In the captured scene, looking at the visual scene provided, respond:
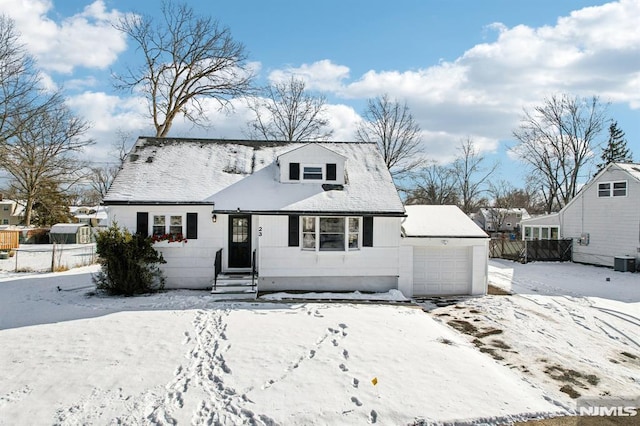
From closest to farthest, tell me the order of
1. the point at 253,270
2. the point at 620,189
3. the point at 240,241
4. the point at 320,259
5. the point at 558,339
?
the point at 558,339, the point at 253,270, the point at 320,259, the point at 240,241, the point at 620,189

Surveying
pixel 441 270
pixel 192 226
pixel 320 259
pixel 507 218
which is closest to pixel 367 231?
pixel 320 259

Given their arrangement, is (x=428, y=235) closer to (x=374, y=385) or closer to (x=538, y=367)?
(x=538, y=367)

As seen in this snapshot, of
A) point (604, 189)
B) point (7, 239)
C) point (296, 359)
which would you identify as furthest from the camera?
point (7, 239)

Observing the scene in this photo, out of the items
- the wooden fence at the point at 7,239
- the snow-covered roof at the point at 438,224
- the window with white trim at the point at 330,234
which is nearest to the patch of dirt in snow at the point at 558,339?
the snow-covered roof at the point at 438,224

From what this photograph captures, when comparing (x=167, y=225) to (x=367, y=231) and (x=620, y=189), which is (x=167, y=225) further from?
(x=620, y=189)

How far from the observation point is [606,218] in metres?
21.4

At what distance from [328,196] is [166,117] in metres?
17.3

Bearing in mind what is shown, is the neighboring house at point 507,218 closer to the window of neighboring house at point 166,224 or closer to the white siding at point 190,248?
the white siding at point 190,248

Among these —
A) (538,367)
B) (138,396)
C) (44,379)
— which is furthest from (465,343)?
(44,379)

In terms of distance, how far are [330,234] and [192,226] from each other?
476cm

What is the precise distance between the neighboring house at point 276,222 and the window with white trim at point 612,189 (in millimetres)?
15122

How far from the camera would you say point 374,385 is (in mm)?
6266

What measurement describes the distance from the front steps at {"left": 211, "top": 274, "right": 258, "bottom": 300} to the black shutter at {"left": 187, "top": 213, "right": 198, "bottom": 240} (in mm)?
1741

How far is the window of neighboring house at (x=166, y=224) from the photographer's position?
13000 millimetres
